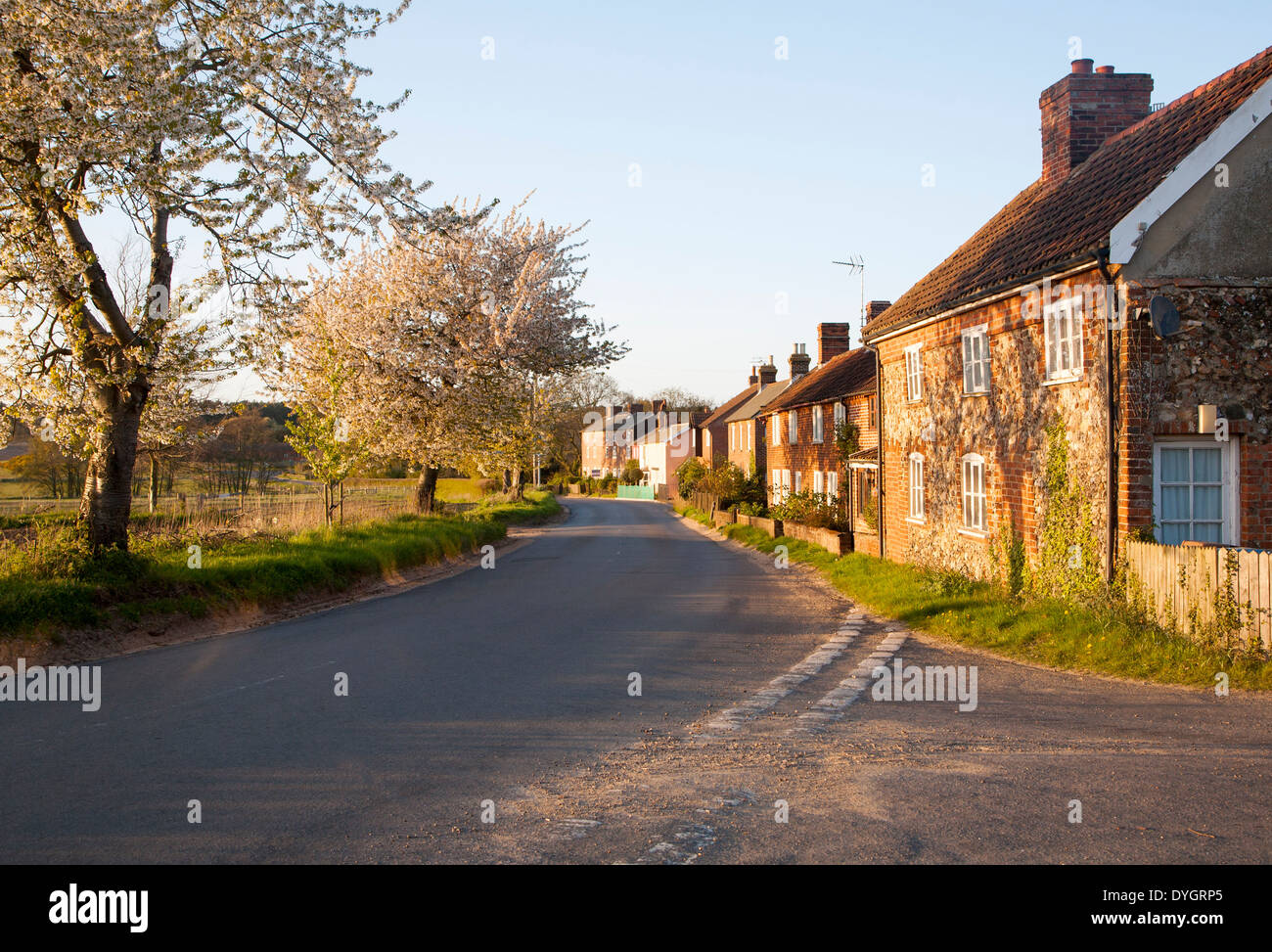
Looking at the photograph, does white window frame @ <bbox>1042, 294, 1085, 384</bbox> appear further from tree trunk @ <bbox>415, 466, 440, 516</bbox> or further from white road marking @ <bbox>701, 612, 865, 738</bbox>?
tree trunk @ <bbox>415, 466, 440, 516</bbox>

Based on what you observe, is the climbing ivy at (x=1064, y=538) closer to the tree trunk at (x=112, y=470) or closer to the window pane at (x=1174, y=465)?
the window pane at (x=1174, y=465)

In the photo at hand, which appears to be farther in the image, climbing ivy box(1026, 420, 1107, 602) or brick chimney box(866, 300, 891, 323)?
brick chimney box(866, 300, 891, 323)

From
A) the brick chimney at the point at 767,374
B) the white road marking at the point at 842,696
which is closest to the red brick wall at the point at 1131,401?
the white road marking at the point at 842,696

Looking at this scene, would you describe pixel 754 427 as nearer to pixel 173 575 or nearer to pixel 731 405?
pixel 731 405

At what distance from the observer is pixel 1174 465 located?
1217 cm

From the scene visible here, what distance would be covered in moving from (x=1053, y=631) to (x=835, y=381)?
80.3 ft

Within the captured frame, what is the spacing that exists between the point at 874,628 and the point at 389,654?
7.05 metres

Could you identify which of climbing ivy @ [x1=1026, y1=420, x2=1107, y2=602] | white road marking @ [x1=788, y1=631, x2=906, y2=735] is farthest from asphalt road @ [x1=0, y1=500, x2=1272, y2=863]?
climbing ivy @ [x1=1026, y1=420, x2=1107, y2=602]

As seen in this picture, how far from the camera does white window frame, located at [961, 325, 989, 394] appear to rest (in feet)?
52.4

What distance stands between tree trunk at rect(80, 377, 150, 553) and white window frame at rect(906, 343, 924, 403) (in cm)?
1404

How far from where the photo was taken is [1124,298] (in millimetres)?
12008

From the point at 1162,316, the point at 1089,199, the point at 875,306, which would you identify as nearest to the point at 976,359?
the point at 1089,199

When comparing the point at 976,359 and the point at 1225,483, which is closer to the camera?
the point at 1225,483
